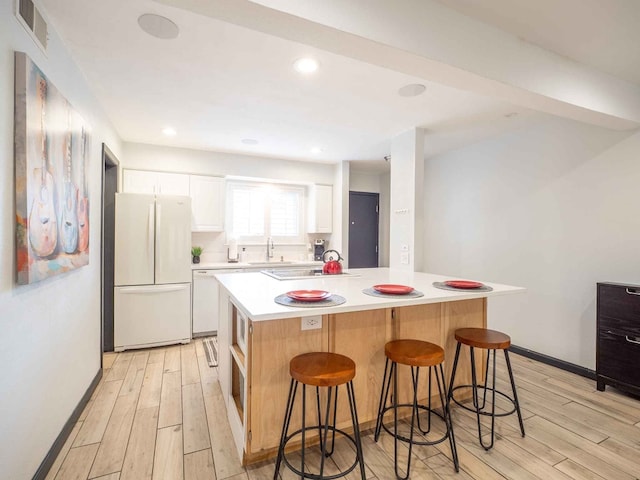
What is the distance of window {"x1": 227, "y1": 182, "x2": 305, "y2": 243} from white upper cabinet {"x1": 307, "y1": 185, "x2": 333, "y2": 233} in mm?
244

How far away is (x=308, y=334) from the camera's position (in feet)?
6.04

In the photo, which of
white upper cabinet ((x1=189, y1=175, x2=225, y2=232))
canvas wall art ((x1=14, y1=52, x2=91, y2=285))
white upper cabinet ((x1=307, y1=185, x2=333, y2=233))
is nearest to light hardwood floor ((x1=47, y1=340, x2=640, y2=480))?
canvas wall art ((x1=14, y1=52, x2=91, y2=285))

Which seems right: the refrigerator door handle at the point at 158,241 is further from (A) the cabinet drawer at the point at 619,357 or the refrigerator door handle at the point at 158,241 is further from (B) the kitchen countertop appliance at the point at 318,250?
(A) the cabinet drawer at the point at 619,357

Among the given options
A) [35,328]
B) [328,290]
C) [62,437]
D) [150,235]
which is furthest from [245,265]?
[35,328]

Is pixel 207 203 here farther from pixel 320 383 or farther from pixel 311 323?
pixel 320 383

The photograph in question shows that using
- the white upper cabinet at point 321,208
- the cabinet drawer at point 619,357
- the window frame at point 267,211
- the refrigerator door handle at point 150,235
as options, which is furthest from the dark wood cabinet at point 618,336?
the refrigerator door handle at point 150,235

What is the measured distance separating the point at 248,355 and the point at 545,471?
1.75m

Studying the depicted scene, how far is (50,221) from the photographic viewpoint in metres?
1.65

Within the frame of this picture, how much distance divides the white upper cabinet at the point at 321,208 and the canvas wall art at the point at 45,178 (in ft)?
10.8

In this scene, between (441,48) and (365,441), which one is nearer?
(441,48)

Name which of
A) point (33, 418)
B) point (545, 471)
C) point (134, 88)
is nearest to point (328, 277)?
point (545, 471)

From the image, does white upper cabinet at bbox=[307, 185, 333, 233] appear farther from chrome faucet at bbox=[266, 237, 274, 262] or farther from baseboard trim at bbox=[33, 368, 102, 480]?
baseboard trim at bbox=[33, 368, 102, 480]

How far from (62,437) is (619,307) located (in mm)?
4099

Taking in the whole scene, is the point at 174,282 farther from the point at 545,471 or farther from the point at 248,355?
the point at 545,471
